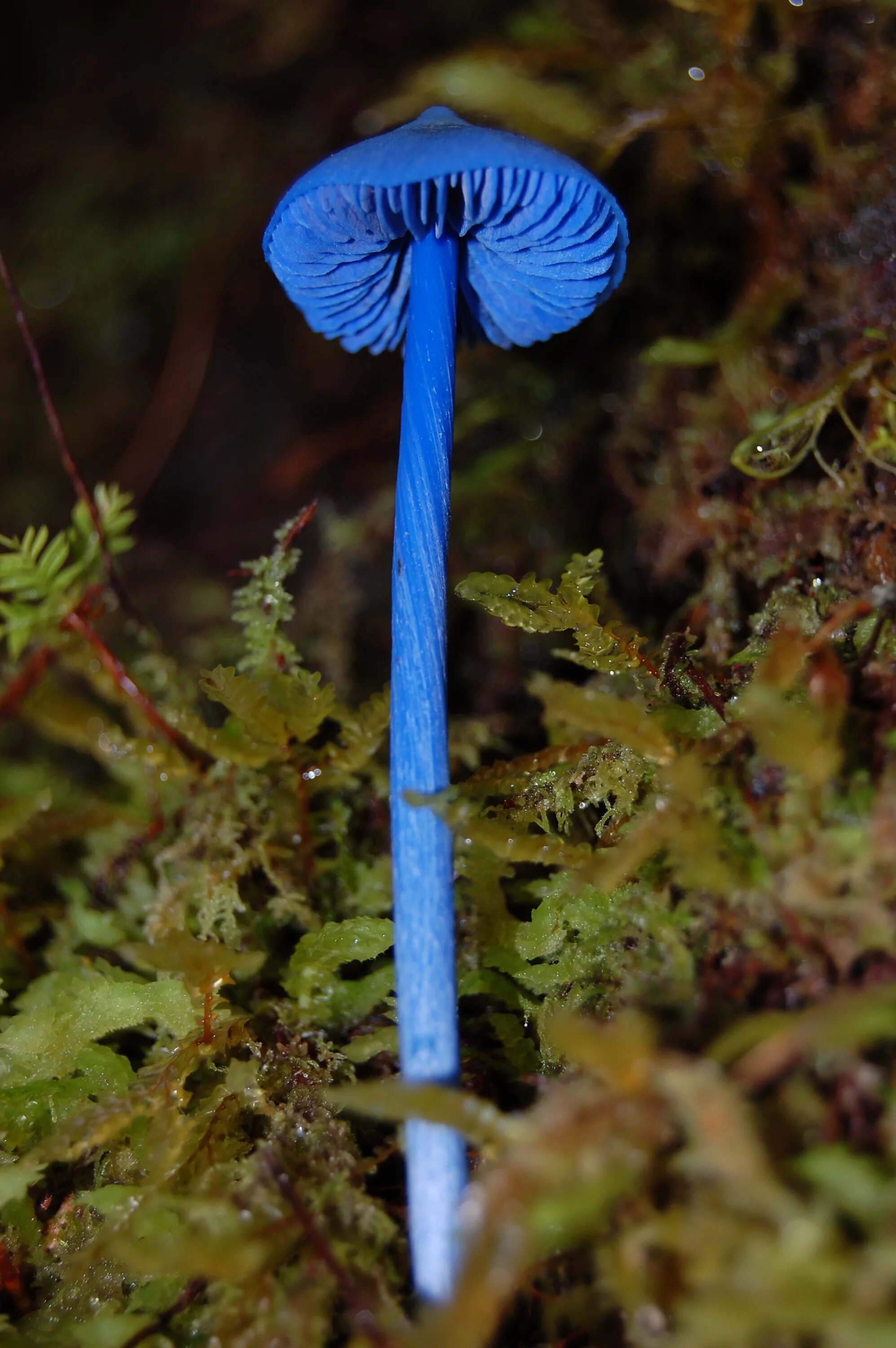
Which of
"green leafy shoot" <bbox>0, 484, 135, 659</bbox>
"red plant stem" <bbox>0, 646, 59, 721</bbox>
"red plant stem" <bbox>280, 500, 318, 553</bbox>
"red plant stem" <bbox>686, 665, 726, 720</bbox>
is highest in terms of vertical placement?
"red plant stem" <bbox>280, 500, 318, 553</bbox>

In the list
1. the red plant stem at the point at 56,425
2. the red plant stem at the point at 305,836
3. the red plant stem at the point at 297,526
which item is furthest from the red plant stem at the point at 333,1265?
the red plant stem at the point at 56,425

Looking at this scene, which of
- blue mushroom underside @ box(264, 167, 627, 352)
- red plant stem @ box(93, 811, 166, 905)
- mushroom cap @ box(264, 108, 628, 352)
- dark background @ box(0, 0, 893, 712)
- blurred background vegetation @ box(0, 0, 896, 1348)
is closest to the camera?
blurred background vegetation @ box(0, 0, 896, 1348)

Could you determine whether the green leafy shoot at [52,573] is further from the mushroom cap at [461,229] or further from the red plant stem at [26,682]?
the mushroom cap at [461,229]

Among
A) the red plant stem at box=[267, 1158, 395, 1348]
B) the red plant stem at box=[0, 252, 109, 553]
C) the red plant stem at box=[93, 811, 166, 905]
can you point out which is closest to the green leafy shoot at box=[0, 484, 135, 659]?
the red plant stem at box=[0, 252, 109, 553]

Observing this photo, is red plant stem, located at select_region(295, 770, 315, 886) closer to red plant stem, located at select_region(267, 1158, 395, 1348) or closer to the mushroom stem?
the mushroom stem

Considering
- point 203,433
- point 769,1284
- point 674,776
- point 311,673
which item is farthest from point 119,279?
point 769,1284

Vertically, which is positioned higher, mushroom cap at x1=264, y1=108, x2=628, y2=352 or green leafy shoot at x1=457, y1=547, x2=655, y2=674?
mushroom cap at x1=264, y1=108, x2=628, y2=352

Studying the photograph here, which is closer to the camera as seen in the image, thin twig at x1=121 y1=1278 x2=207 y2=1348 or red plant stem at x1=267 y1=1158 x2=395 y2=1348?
red plant stem at x1=267 y1=1158 x2=395 y2=1348

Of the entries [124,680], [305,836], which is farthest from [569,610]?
[124,680]

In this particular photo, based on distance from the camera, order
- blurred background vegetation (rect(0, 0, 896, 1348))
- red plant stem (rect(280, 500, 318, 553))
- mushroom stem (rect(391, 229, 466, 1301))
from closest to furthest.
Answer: blurred background vegetation (rect(0, 0, 896, 1348))
mushroom stem (rect(391, 229, 466, 1301))
red plant stem (rect(280, 500, 318, 553))
